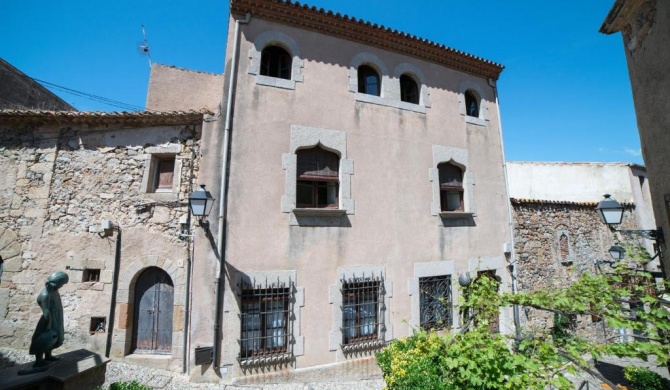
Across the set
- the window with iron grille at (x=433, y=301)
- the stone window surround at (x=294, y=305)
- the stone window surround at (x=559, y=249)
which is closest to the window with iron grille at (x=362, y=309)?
the stone window surround at (x=294, y=305)

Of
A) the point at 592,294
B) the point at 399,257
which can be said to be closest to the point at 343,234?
the point at 399,257

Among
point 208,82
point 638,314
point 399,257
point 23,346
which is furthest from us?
point 208,82

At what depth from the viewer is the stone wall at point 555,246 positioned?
9.51 metres

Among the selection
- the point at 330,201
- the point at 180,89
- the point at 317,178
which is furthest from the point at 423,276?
the point at 180,89

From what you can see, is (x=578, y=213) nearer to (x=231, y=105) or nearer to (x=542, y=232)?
(x=542, y=232)

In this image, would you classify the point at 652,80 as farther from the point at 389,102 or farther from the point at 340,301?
the point at 340,301

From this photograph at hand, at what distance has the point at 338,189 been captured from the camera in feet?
24.3

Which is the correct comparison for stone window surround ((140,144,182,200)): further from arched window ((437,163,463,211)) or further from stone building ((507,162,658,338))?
stone building ((507,162,658,338))

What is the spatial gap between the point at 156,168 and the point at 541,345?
7190mm

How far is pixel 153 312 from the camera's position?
6410 millimetres

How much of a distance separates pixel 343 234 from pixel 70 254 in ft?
18.3

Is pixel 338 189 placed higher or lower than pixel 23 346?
higher

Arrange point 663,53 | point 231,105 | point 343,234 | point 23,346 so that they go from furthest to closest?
point 343,234, point 231,105, point 23,346, point 663,53

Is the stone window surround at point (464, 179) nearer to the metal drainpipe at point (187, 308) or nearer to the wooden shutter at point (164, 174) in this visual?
the metal drainpipe at point (187, 308)
